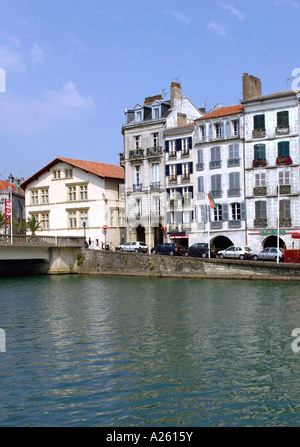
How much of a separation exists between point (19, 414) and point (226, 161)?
47812 millimetres

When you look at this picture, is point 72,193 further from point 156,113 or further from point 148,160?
point 156,113

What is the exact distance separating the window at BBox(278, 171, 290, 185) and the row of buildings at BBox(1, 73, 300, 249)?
0.10 meters

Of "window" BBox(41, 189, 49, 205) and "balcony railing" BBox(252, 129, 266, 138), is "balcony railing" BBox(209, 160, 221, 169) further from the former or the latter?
"window" BBox(41, 189, 49, 205)

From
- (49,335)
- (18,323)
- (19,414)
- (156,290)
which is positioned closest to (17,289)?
(156,290)

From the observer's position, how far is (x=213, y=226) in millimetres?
58906

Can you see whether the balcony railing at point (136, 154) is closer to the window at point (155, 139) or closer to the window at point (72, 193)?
the window at point (155, 139)

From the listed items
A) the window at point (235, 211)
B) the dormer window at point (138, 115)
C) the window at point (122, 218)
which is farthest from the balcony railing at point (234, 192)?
the window at point (122, 218)

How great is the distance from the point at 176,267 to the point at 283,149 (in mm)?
15770

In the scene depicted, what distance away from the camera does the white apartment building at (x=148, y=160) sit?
64.2m

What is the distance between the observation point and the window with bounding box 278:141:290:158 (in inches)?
2116

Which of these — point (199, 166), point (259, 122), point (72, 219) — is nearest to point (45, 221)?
point (72, 219)

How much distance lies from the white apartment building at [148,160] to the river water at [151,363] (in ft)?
103

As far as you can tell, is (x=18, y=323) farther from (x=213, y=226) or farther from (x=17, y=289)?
(x=213, y=226)

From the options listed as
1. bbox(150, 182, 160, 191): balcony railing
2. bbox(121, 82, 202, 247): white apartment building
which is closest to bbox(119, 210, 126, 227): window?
bbox(121, 82, 202, 247): white apartment building
